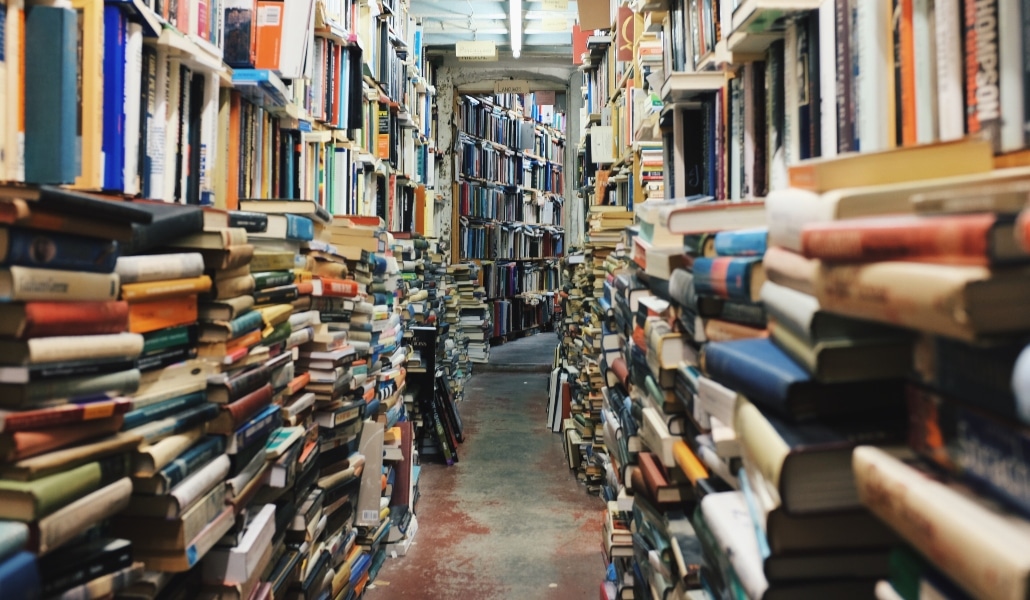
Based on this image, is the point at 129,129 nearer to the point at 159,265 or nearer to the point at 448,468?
the point at 159,265

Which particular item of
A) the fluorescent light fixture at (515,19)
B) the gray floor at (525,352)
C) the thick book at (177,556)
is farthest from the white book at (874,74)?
the gray floor at (525,352)

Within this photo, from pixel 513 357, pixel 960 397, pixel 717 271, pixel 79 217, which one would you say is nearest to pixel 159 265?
pixel 79 217

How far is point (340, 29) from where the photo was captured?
3.28m

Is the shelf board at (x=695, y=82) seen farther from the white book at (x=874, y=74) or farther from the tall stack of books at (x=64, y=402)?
the tall stack of books at (x=64, y=402)

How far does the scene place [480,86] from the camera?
29.3ft

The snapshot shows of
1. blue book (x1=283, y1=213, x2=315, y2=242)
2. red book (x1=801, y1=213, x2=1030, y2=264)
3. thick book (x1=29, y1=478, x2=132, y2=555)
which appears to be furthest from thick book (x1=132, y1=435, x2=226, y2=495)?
red book (x1=801, y1=213, x2=1030, y2=264)

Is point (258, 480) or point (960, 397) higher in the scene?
point (960, 397)

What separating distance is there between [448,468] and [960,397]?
4.60 meters

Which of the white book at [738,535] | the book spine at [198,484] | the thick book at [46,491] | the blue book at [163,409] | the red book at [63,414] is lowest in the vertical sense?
the book spine at [198,484]

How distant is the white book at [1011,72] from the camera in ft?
2.47

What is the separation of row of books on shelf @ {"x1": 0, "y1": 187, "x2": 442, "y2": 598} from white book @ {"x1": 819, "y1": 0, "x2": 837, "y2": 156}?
3.20 ft

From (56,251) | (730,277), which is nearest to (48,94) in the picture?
(56,251)

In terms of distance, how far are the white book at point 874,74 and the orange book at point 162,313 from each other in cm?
108

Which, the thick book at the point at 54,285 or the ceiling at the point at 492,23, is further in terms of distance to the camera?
the ceiling at the point at 492,23
